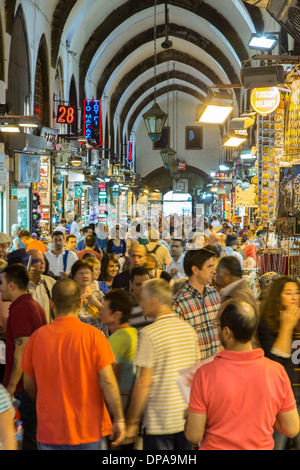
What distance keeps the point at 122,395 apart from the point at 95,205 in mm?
26684

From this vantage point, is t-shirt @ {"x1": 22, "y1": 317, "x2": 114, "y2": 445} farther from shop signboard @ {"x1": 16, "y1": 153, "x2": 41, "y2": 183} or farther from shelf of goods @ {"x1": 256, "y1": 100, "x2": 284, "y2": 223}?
shop signboard @ {"x1": 16, "y1": 153, "x2": 41, "y2": 183}

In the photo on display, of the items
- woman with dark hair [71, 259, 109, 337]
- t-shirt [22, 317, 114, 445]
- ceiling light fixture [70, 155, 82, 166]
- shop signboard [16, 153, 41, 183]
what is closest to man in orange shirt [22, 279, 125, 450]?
t-shirt [22, 317, 114, 445]

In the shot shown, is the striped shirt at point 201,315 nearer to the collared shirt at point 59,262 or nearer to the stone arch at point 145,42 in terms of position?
the collared shirt at point 59,262

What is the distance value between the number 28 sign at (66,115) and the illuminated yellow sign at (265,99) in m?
9.99

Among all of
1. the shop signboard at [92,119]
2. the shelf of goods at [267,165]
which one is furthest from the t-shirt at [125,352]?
the shop signboard at [92,119]

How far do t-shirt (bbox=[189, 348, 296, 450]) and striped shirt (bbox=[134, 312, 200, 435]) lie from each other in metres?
0.74

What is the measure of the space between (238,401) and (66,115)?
57.2 feet

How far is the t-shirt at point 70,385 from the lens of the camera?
3434 millimetres

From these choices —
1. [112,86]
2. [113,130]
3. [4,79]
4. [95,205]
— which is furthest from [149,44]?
[4,79]

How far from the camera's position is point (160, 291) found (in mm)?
3852

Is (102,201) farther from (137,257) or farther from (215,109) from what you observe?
(137,257)

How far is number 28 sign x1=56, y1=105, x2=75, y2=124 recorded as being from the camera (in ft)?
63.1

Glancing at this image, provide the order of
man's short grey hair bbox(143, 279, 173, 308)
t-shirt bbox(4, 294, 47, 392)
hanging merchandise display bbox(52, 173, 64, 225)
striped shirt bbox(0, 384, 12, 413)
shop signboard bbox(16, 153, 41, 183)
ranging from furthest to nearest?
hanging merchandise display bbox(52, 173, 64, 225)
shop signboard bbox(16, 153, 41, 183)
t-shirt bbox(4, 294, 47, 392)
man's short grey hair bbox(143, 279, 173, 308)
striped shirt bbox(0, 384, 12, 413)
